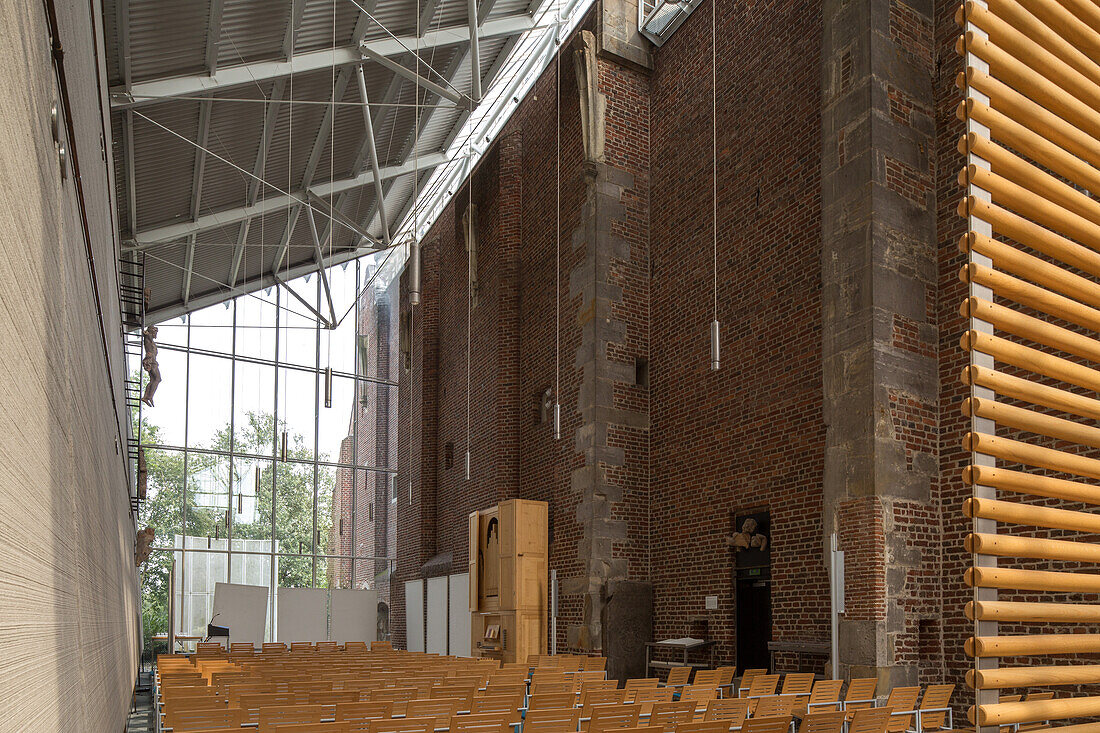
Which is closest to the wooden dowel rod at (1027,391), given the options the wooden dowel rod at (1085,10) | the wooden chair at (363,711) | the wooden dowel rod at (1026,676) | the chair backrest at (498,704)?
the wooden dowel rod at (1026,676)

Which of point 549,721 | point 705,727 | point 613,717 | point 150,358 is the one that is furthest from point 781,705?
point 150,358

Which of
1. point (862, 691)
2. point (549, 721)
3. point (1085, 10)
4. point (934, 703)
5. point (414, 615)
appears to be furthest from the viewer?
point (414, 615)

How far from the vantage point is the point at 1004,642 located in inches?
104

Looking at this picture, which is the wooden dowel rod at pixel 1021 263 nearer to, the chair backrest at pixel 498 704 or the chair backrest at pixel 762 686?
the chair backrest at pixel 498 704

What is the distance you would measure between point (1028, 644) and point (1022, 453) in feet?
1.77

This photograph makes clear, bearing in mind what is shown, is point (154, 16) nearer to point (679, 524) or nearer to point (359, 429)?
point (679, 524)

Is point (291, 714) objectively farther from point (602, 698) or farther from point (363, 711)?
point (602, 698)

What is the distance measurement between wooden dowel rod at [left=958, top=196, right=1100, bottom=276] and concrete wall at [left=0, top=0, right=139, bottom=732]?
7.98 ft

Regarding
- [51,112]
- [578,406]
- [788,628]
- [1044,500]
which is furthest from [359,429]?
[51,112]

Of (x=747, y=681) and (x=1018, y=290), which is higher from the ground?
(x=1018, y=290)

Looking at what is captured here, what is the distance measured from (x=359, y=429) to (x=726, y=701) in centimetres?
2262

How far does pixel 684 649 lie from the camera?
14.3 m

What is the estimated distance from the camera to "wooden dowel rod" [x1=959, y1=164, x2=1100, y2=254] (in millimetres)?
2771

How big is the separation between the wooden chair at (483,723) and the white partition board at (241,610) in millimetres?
15673
